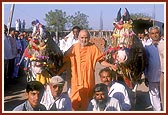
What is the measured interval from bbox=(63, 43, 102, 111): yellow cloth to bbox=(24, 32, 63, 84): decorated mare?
12 cm

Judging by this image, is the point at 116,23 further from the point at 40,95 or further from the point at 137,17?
the point at 40,95

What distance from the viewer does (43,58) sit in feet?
17.1

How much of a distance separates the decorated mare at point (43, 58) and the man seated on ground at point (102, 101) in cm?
48

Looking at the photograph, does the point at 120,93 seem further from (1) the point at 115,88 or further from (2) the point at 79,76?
(2) the point at 79,76

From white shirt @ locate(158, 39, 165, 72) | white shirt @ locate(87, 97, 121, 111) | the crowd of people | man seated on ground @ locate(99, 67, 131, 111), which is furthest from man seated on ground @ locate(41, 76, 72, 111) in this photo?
white shirt @ locate(158, 39, 165, 72)

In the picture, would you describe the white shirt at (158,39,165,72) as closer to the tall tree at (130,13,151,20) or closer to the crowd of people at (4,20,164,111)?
the crowd of people at (4,20,164,111)

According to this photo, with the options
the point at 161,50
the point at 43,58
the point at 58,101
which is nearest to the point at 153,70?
the point at 161,50

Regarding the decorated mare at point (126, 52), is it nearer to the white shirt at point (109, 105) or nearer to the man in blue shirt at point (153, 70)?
the man in blue shirt at point (153, 70)

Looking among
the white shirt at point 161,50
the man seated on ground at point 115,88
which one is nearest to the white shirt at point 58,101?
the man seated on ground at point 115,88

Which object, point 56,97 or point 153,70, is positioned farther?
point 153,70

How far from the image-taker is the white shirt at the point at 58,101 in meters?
5.22

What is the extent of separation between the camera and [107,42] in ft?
17.1

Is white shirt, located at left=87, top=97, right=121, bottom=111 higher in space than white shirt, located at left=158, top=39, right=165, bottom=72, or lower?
lower

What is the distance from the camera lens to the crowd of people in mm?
5211
